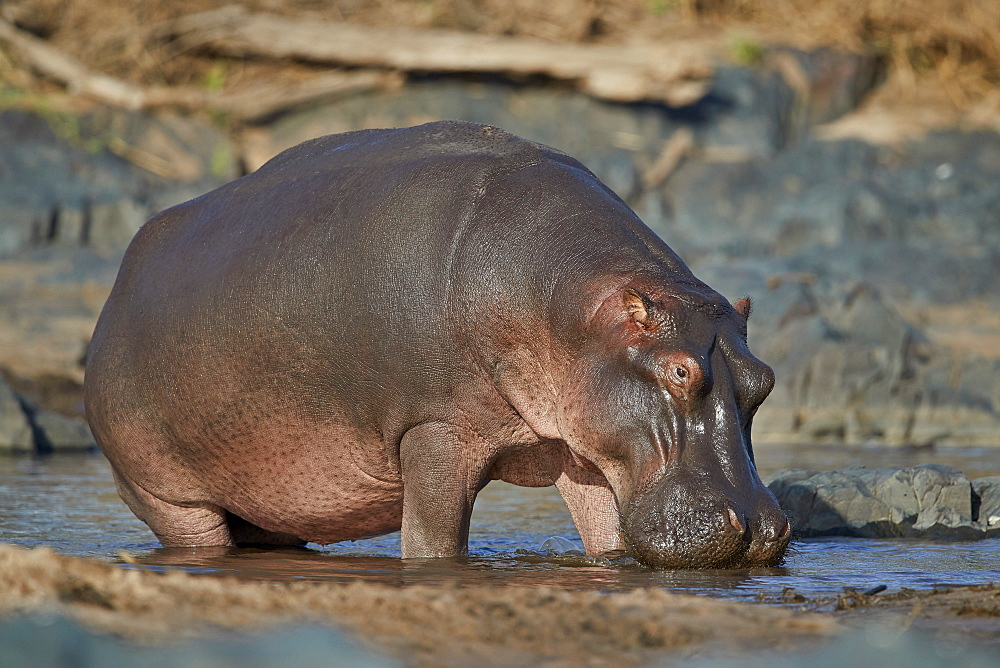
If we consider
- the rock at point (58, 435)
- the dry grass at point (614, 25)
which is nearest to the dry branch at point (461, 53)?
the dry grass at point (614, 25)

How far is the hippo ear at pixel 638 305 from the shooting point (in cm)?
385

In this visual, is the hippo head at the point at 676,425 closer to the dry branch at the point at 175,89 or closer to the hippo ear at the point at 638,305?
the hippo ear at the point at 638,305

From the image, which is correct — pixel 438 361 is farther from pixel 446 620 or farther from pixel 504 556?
pixel 446 620

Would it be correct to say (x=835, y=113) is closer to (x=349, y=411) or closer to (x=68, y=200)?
(x=68, y=200)

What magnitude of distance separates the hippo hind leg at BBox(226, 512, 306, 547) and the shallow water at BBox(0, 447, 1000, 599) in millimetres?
131

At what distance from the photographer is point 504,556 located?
4.42 metres

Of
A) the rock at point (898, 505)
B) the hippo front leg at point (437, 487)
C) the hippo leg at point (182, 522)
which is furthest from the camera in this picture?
the rock at point (898, 505)

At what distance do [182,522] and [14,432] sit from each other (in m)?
4.28

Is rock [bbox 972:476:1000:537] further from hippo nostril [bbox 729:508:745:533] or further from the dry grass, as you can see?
the dry grass

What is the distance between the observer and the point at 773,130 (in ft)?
48.5

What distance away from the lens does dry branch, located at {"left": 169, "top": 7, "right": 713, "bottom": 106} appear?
14258mm

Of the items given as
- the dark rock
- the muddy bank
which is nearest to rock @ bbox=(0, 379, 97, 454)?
the dark rock

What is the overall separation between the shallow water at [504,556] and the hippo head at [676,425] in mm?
117

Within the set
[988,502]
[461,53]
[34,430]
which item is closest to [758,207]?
[461,53]
